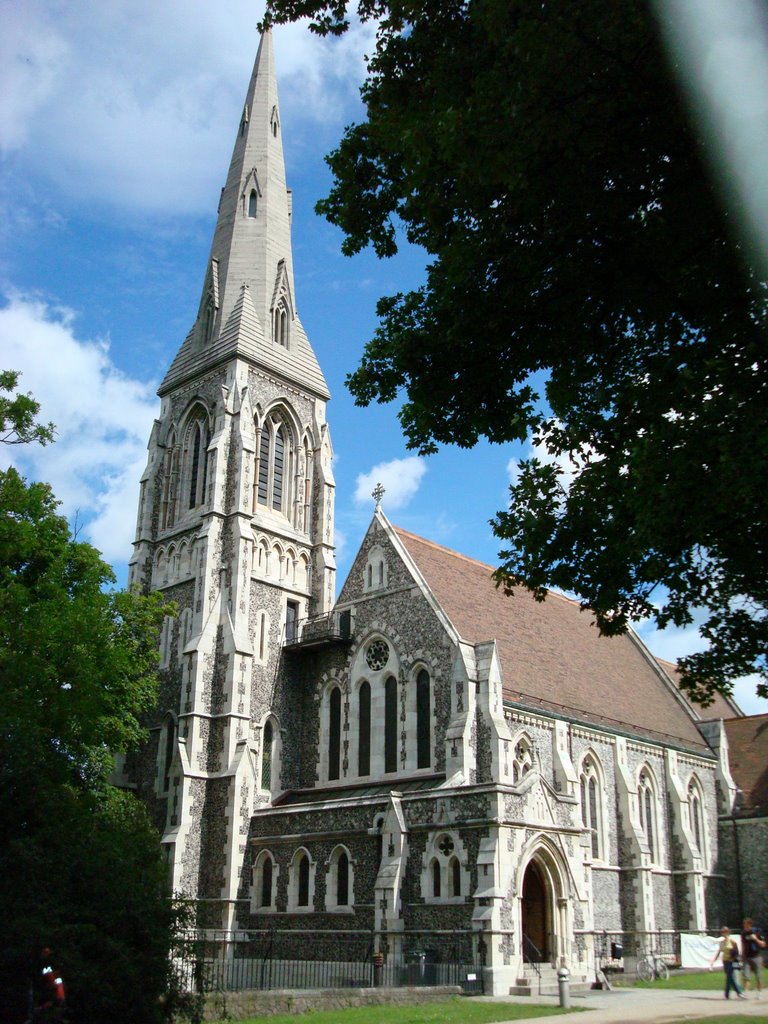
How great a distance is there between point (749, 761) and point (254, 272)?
2667 centimetres

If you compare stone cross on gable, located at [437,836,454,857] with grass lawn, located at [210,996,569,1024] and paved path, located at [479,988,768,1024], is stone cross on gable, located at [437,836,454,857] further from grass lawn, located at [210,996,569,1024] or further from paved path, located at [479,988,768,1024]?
grass lawn, located at [210,996,569,1024]

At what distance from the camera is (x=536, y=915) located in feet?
80.4

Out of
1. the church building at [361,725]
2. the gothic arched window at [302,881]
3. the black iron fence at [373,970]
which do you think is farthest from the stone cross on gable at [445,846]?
the gothic arched window at [302,881]

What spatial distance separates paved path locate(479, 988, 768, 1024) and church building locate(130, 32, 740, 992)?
6.60 feet

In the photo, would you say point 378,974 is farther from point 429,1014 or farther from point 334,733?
point 334,733

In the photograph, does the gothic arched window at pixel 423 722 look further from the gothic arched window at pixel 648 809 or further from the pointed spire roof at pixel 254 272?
the pointed spire roof at pixel 254 272

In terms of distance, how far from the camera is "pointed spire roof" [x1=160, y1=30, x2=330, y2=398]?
37.5 meters

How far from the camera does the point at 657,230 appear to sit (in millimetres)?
11273

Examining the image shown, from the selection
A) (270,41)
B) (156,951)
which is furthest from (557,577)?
(270,41)

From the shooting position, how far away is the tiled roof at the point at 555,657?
29891 mm

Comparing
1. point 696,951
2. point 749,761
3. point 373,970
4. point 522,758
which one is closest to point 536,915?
point 522,758

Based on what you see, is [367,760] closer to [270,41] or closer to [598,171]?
[598,171]

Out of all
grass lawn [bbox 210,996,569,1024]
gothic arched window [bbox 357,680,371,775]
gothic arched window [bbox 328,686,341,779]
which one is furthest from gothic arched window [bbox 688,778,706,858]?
grass lawn [bbox 210,996,569,1024]

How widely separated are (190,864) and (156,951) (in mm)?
18260
